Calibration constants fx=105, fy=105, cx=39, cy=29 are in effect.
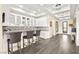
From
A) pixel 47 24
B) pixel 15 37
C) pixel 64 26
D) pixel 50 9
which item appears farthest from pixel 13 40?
pixel 64 26

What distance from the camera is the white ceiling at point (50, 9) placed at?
255 cm

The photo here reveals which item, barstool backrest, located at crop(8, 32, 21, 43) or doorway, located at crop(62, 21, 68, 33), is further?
doorway, located at crop(62, 21, 68, 33)

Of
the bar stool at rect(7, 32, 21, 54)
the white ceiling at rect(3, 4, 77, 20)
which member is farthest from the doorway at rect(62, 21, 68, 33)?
the bar stool at rect(7, 32, 21, 54)

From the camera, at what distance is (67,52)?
2.51 m

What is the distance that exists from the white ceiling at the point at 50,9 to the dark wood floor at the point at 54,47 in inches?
22.2

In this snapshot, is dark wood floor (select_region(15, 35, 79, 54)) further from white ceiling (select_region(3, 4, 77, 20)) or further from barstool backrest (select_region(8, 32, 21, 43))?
white ceiling (select_region(3, 4, 77, 20))

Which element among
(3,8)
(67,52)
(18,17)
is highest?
(3,8)

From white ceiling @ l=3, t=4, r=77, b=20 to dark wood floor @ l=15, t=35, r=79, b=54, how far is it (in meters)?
0.56

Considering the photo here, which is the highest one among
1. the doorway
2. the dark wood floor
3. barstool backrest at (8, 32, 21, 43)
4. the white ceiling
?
the white ceiling

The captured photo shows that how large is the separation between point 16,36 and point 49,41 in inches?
33.1

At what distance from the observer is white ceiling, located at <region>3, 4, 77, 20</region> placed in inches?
101

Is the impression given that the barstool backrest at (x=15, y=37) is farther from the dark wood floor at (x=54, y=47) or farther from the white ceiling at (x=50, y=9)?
the white ceiling at (x=50, y=9)
